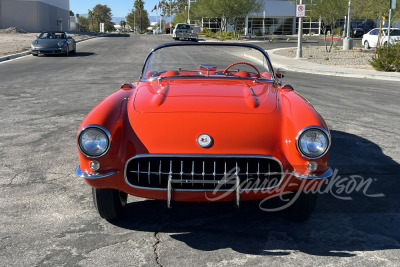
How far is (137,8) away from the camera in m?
144

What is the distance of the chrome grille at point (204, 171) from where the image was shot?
11.1 ft

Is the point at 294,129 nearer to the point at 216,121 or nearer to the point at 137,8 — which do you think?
the point at 216,121

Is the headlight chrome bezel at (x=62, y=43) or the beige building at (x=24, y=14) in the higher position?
the beige building at (x=24, y=14)

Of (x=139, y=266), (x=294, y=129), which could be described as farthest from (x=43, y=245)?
(x=294, y=129)

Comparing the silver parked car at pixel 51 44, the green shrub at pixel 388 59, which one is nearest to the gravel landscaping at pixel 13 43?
the silver parked car at pixel 51 44

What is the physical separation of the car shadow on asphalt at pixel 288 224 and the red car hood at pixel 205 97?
3.07 feet

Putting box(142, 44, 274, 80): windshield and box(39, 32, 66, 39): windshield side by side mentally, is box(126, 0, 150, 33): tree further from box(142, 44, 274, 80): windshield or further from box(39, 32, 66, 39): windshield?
box(142, 44, 274, 80): windshield

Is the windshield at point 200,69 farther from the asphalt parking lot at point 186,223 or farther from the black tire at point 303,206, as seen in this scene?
the black tire at point 303,206

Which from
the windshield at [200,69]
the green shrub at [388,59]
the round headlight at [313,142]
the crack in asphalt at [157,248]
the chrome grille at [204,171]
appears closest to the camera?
the crack in asphalt at [157,248]

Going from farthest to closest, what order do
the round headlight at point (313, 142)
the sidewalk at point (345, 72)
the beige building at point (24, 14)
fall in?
the beige building at point (24, 14) → the sidewalk at point (345, 72) → the round headlight at point (313, 142)

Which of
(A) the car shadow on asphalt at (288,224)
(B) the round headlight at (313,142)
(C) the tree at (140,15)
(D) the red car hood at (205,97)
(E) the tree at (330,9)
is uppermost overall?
(C) the tree at (140,15)

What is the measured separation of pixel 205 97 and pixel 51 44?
813 inches

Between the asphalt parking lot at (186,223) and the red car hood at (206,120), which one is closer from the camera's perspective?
the asphalt parking lot at (186,223)

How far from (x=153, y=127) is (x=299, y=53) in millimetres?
22154
